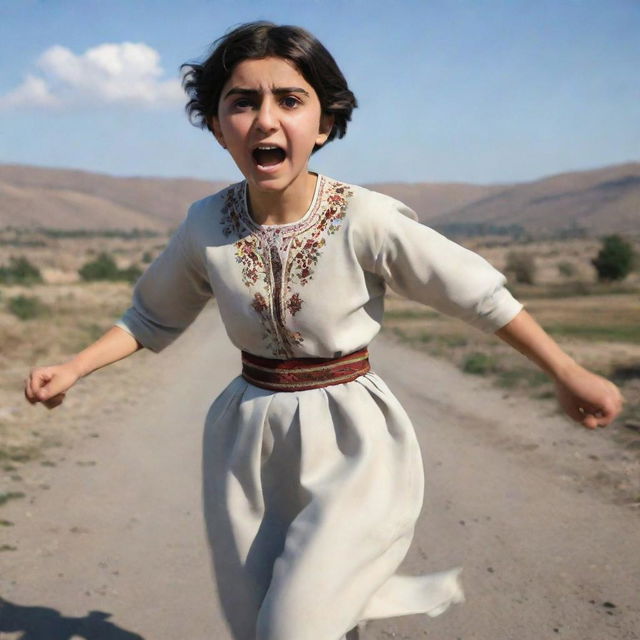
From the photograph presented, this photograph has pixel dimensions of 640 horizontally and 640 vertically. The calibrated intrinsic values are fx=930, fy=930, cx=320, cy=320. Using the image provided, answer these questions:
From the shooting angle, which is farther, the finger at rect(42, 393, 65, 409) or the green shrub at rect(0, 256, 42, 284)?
the green shrub at rect(0, 256, 42, 284)

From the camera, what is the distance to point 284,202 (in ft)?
9.00

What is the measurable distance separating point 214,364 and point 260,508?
986 centimetres

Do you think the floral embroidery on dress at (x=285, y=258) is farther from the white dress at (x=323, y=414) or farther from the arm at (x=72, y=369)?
the arm at (x=72, y=369)

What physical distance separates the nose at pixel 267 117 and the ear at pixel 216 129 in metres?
0.28

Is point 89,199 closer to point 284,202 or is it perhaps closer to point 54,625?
point 54,625

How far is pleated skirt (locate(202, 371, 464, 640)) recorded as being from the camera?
2.55 m

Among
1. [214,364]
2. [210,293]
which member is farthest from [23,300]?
[210,293]

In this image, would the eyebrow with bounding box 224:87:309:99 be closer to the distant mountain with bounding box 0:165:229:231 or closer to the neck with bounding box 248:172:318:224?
the neck with bounding box 248:172:318:224

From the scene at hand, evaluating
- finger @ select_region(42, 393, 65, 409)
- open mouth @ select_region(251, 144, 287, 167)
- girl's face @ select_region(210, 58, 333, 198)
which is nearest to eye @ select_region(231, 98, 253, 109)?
girl's face @ select_region(210, 58, 333, 198)

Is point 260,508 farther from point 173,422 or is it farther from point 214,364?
point 214,364

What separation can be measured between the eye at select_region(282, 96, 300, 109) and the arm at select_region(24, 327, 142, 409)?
3.25ft

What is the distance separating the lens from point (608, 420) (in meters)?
2.58

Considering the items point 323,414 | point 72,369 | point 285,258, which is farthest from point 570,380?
point 72,369

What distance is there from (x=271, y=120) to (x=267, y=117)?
0.5 inches
